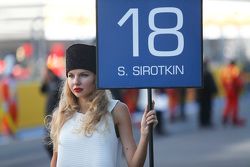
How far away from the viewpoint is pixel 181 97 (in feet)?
71.5

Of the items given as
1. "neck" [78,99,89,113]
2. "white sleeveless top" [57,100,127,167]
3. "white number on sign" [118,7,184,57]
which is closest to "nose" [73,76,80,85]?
"neck" [78,99,89,113]

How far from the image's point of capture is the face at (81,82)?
175 inches

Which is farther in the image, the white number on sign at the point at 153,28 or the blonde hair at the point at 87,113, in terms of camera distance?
the white number on sign at the point at 153,28

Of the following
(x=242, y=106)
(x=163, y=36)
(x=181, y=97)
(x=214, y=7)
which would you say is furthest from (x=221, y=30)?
(x=163, y=36)

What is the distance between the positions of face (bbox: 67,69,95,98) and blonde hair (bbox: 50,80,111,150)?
0.04 m

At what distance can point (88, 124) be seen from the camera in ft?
14.2

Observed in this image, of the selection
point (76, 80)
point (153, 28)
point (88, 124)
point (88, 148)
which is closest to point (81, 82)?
point (76, 80)

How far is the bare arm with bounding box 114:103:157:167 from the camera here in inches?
173

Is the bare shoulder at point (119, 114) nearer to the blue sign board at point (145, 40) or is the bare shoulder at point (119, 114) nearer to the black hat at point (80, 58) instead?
the blue sign board at point (145, 40)

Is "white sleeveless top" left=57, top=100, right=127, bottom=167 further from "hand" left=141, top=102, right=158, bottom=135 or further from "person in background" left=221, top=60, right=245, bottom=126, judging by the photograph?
"person in background" left=221, top=60, right=245, bottom=126

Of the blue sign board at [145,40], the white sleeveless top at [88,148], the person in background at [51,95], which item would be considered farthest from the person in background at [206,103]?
the white sleeveless top at [88,148]

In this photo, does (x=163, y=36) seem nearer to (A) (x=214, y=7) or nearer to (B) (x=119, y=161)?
(B) (x=119, y=161)

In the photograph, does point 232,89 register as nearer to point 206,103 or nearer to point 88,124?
point 206,103

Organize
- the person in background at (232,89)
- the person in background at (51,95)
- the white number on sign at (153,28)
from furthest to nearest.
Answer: the person in background at (232,89) → the person in background at (51,95) → the white number on sign at (153,28)
